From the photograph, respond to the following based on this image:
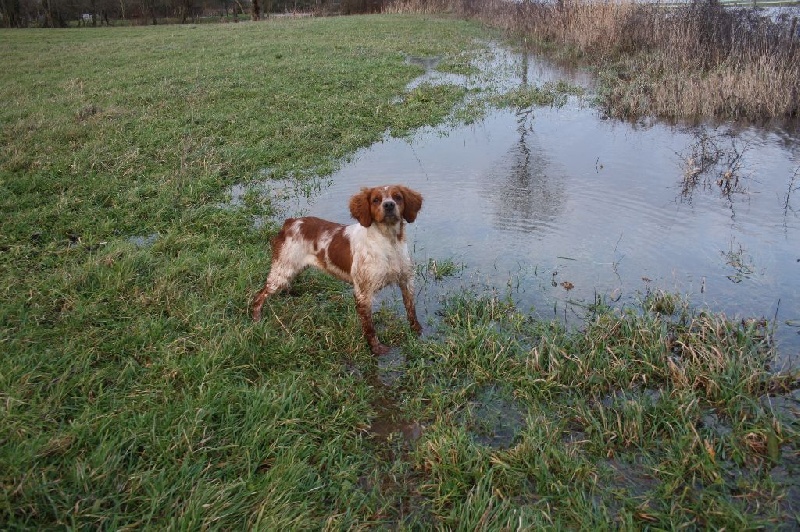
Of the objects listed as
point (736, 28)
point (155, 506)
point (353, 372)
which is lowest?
point (353, 372)

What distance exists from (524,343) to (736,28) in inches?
502

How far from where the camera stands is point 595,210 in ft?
22.2

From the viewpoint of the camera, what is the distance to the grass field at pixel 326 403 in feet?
8.98

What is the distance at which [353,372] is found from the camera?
4.07 m

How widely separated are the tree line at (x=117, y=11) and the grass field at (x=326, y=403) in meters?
43.1

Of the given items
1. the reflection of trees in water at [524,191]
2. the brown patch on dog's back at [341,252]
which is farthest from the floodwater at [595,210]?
the brown patch on dog's back at [341,252]

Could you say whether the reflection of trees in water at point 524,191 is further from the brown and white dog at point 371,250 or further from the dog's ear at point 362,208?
the dog's ear at point 362,208

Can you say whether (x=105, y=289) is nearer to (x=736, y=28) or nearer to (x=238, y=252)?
(x=238, y=252)

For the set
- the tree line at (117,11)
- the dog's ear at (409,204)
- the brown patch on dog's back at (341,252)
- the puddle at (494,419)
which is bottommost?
the puddle at (494,419)

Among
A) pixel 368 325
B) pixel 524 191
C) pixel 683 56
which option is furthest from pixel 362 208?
pixel 683 56

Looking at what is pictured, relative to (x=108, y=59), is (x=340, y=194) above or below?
below

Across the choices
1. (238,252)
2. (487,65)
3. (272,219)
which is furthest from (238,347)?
(487,65)

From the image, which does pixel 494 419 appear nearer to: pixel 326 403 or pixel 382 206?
pixel 326 403

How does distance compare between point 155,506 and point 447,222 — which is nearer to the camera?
point 155,506
